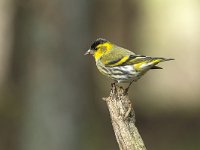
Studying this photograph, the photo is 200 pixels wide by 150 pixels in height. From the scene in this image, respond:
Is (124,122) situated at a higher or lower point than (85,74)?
lower

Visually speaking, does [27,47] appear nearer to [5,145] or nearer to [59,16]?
[59,16]

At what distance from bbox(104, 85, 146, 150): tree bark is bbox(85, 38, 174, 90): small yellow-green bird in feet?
2.74

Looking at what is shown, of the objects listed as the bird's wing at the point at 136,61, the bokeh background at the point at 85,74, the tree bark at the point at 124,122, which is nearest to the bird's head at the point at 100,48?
the bird's wing at the point at 136,61

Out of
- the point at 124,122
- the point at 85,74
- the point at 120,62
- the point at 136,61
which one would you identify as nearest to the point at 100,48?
the point at 120,62

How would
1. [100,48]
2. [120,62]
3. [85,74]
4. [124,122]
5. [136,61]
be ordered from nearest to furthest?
[124,122]
[136,61]
[120,62]
[100,48]
[85,74]

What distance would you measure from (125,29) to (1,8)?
364 cm

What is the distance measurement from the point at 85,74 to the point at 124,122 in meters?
4.89

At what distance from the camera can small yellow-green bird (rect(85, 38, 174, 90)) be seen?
651cm

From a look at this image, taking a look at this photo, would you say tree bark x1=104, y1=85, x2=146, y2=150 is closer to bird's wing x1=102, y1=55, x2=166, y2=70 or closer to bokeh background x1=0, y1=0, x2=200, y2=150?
bird's wing x1=102, y1=55, x2=166, y2=70

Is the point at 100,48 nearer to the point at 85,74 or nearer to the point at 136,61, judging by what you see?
the point at 136,61

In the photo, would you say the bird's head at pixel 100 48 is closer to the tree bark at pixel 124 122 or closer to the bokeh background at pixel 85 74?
the tree bark at pixel 124 122

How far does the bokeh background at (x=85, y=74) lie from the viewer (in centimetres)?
991

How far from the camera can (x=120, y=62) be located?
679cm

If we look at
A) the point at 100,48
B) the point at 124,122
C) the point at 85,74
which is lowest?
the point at 124,122
